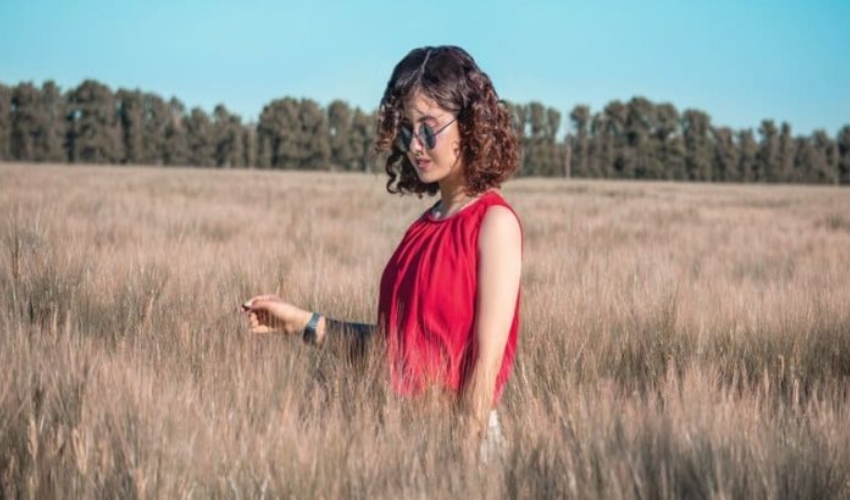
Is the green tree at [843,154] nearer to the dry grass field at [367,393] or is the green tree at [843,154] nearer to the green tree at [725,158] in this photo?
the green tree at [725,158]

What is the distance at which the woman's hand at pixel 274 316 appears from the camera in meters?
2.23

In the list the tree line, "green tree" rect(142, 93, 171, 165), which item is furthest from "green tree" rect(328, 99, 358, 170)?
"green tree" rect(142, 93, 171, 165)

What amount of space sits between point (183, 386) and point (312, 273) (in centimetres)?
223

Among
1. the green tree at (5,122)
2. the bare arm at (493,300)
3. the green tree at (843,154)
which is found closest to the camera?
the bare arm at (493,300)

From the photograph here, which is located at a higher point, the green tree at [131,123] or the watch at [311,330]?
the green tree at [131,123]

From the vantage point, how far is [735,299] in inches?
142

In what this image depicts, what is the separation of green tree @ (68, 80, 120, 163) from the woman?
62.6 meters

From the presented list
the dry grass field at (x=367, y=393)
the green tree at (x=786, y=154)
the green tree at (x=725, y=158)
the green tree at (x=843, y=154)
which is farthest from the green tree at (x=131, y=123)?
the dry grass field at (x=367, y=393)

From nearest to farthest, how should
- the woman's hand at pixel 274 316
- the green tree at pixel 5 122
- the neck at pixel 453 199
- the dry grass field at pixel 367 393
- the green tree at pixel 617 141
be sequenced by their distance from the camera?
the dry grass field at pixel 367 393 → the neck at pixel 453 199 → the woman's hand at pixel 274 316 → the green tree at pixel 5 122 → the green tree at pixel 617 141

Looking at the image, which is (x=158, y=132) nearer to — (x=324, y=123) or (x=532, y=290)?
(x=324, y=123)

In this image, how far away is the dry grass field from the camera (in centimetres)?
144

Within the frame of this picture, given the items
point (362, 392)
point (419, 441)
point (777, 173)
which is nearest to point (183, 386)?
point (362, 392)

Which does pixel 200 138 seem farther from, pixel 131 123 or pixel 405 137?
pixel 405 137

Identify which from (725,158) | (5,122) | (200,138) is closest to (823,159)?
(725,158)
